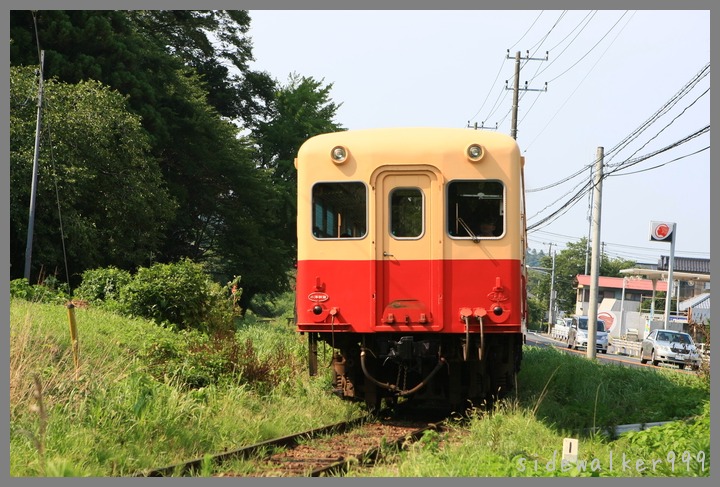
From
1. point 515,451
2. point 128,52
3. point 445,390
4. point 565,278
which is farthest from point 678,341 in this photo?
point 565,278

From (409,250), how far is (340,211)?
3.06 ft

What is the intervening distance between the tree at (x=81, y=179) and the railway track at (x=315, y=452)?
15.1 meters

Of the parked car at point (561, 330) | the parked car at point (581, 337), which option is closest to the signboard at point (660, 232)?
the parked car at point (581, 337)

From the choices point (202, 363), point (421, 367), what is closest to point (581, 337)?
point (421, 367)

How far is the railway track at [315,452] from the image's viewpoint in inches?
331

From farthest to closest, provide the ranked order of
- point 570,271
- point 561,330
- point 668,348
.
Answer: point 570,271, point 561,330, point 668,348

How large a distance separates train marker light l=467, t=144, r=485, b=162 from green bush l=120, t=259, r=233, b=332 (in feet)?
27.8

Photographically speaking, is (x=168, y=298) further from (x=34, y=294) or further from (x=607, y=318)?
(x=607, y=318)

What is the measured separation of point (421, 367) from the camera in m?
12.2

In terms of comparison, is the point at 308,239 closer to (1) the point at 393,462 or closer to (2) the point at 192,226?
(1) the point at 393,462

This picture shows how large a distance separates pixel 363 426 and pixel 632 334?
163 feet

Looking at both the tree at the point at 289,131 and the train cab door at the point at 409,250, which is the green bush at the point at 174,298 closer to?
the train cab door at the point at 409,250

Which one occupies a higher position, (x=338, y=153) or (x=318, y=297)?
(x=338, y=153)

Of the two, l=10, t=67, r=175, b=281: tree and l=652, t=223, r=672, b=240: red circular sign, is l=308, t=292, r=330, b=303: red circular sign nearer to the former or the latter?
l=10, t=67, r=175, b=281: tree
